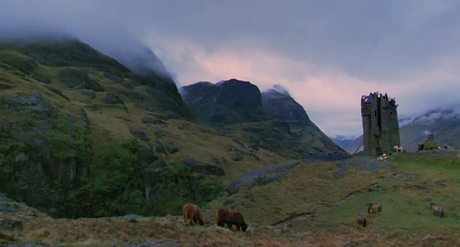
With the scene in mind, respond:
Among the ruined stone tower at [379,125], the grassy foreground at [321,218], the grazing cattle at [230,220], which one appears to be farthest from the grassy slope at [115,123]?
the grazing cattle at [230,220]

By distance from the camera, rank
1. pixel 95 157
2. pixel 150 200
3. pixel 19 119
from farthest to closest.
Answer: pixel 150 200 → pixel 95 157 → pixel 19 119

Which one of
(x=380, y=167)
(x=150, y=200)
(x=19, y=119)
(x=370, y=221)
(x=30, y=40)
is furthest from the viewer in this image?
(x=30, y=40)

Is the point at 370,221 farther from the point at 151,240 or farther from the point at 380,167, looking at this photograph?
the point at 151,240

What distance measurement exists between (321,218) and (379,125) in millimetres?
31798

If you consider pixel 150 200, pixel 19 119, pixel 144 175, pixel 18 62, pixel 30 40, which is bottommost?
pixel 150 200

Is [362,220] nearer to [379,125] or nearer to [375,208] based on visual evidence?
[375,208]

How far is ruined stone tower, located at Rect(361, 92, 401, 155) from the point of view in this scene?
54.6 metres

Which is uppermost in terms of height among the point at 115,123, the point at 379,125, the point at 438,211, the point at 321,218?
the point at 115,123

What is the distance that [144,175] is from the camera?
74.1 metres

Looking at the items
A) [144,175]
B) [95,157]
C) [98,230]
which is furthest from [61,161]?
[98,230]

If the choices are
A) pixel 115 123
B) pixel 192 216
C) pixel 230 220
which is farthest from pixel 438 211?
pixel 115 123

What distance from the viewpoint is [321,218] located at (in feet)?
103

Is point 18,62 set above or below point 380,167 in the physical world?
above

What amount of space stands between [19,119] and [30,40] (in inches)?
6287
